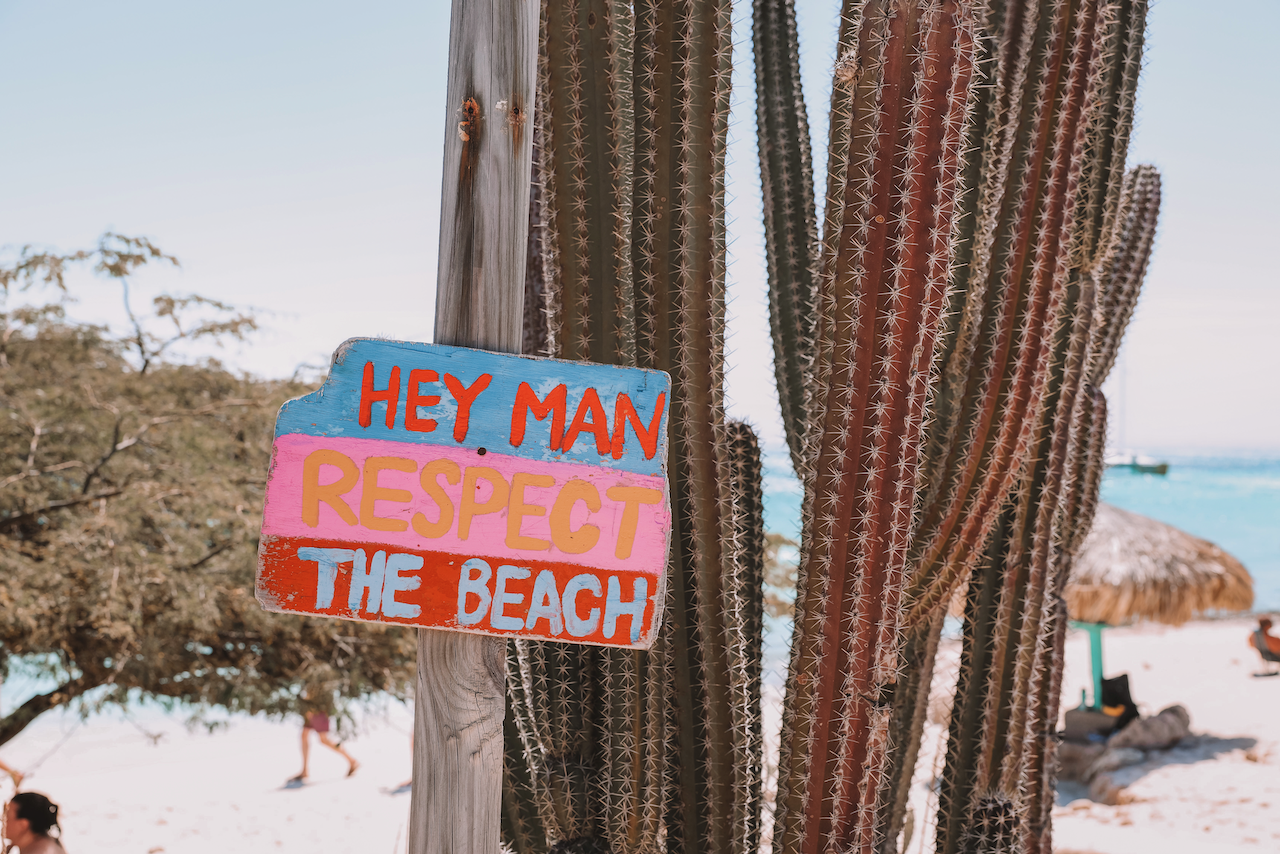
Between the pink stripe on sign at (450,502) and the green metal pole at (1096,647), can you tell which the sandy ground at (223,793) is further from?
the green metal pole at (1096,647)

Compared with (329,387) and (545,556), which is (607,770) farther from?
(329,387)

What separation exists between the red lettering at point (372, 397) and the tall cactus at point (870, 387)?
2.95 ft

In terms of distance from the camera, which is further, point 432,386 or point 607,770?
point 607,770

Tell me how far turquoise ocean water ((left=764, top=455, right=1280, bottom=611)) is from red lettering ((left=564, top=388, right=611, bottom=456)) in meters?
25.4

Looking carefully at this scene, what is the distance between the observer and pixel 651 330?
1.90 metres

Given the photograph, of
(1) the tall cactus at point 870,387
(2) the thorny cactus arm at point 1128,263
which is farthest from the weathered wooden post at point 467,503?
(2) the thorny cactus arm at point 1128,263

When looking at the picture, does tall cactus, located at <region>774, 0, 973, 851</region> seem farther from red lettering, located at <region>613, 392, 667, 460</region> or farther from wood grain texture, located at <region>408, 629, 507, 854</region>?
wood grain texture, located at <region>408, 629, 507, 854</region>

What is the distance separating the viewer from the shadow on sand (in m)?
7.11

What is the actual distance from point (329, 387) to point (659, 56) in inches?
45.3

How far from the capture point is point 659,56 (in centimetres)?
190

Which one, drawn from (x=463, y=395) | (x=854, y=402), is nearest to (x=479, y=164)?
(x=463, y=395)

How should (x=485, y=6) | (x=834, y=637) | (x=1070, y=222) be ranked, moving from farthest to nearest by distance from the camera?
(x=1070, y=222) < (x=834, y=637) < (x=485, y=6)

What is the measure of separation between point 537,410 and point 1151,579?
30.9ft

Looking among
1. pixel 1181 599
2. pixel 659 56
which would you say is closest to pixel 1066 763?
pixel 1181 599
